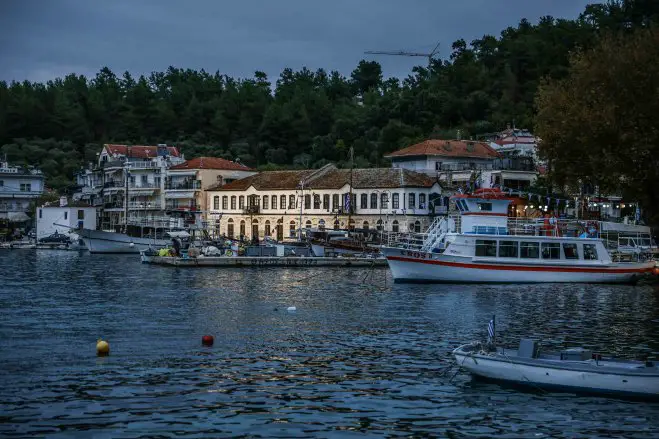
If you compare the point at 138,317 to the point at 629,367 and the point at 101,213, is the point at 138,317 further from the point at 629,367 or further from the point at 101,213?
the point at 101,213

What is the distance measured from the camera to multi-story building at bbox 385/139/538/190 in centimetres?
9714

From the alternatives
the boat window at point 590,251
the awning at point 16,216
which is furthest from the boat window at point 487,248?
the awning at point 16,216

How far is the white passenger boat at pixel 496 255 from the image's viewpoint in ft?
193

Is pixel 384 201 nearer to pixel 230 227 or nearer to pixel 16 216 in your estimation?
pixel 230 227

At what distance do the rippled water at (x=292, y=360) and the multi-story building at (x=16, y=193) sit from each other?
81328 mm

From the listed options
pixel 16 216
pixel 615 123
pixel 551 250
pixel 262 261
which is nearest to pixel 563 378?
pixel 615 123

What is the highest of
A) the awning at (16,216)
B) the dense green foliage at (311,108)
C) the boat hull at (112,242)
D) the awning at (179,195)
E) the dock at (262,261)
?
the dense green foliage at (311,108)

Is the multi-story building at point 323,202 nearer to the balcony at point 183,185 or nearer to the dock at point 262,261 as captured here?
the balcony at point 183,185

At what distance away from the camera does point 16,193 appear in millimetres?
129625

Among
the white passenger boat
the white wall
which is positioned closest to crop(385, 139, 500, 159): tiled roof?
the white passenger boat

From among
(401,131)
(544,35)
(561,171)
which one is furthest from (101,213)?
(561,171)

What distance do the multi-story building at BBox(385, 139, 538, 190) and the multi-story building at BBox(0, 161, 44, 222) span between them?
5605 centimetres

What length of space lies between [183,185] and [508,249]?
67942mm

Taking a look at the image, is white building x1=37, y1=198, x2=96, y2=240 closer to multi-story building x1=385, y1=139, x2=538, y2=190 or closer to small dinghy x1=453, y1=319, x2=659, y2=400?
multi-story building x1=385, y1=139, x2=538, y2=190
